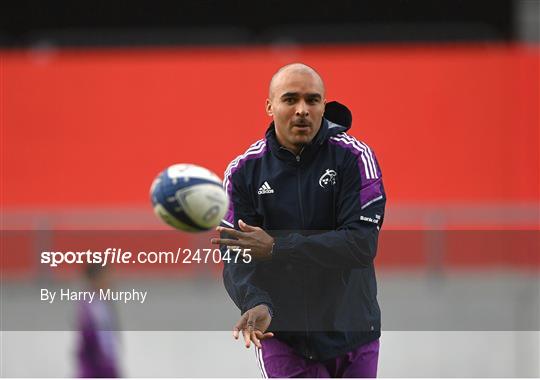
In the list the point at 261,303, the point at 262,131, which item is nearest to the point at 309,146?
the point at 261,303

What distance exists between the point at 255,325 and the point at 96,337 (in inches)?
124

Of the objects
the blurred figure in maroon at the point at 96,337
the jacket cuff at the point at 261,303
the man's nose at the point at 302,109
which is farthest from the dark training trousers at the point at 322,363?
the blurred figure in maroon at the point at 96,337

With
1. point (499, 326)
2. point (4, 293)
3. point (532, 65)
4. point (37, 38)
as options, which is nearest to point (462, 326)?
point (499, 326)

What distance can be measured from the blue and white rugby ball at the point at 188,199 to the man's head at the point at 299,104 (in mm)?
479

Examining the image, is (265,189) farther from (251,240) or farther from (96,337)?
(96,337)

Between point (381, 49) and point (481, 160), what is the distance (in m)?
2.09

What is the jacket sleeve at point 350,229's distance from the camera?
4.78 metres

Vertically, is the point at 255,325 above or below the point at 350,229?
below

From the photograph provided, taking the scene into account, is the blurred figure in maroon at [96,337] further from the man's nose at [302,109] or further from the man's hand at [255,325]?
the man's nose at [302,109]

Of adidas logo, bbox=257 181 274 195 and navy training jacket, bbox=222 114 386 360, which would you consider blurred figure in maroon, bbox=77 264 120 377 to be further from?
adidas logo, bbox=257 181 274 195

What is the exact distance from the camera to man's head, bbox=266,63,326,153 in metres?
4.89

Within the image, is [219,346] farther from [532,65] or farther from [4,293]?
[532,65]

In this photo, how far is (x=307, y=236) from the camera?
15.9ft

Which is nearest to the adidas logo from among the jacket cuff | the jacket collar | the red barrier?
the jacket collar
